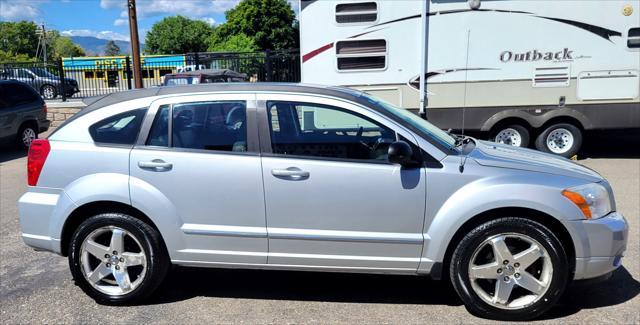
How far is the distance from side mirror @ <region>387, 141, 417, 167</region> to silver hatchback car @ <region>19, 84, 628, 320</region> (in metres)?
0.02

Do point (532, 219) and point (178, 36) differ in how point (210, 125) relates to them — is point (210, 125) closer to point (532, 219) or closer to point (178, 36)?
point (532, 219)

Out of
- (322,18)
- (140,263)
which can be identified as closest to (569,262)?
(140,263)

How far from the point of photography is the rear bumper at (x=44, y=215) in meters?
3.79

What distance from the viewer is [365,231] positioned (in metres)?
3.60

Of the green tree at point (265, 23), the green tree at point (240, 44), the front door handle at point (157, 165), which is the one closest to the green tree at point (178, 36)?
the green tree at point (265, 23)

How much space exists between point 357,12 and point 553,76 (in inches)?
146

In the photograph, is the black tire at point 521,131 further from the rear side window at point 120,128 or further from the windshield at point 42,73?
the windshield at point 42,73

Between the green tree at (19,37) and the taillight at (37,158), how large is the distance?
93.0 metres

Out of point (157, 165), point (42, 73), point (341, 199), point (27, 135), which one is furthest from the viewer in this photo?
point (42, 73)

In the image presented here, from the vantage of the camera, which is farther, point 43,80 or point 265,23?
point 265,23

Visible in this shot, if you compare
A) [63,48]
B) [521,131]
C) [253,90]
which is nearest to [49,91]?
[521,131]

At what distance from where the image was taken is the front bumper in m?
3.46

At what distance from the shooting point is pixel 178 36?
7169cm

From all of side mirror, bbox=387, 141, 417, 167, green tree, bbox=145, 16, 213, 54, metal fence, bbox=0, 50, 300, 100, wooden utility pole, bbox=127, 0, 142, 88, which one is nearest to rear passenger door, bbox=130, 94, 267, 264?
side mirror, bbox=387, 141, 417, 167
